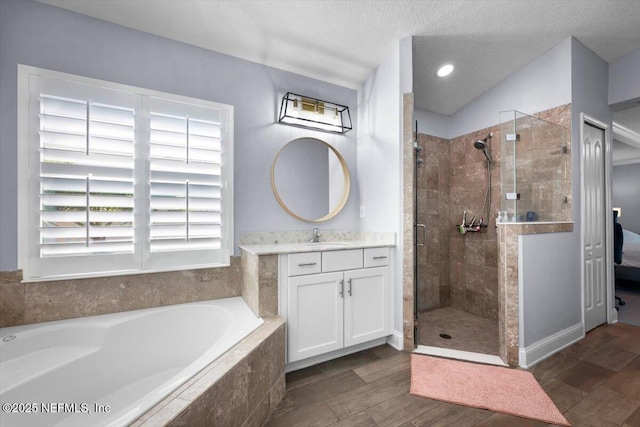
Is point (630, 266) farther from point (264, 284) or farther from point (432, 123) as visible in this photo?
point (264, 284)

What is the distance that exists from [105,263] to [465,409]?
2.57 meters

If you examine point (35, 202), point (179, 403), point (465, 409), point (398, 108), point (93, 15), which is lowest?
point (465, 409)

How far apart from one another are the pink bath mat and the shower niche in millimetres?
1229

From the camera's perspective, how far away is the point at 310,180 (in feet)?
8.70

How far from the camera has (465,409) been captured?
5.20ft

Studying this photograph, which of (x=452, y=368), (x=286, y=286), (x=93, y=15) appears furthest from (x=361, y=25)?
(x=452, y=368)

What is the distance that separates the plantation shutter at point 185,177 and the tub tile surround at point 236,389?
91cm

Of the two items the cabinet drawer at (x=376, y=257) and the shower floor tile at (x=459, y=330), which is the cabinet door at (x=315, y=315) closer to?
the cabinet drawer at (x=376, y=257)

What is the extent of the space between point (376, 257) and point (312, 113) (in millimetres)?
1534

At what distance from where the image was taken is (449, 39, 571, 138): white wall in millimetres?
2410

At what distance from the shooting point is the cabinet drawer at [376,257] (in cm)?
222

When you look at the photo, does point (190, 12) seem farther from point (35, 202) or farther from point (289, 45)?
point (35, 202)

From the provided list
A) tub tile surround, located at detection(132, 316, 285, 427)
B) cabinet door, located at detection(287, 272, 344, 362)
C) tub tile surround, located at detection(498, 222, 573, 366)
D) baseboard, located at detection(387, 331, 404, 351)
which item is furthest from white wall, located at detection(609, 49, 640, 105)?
tub tile surround, located at detection(132, 316, 285, 427)

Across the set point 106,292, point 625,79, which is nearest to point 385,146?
point 106,292
